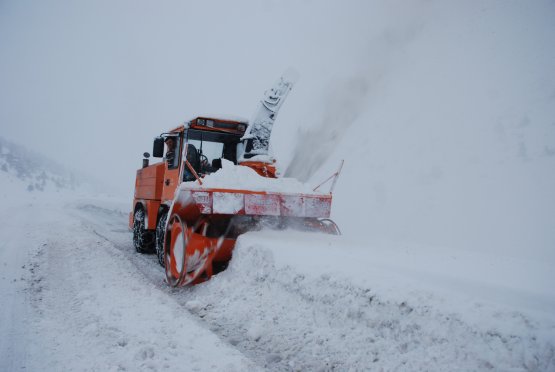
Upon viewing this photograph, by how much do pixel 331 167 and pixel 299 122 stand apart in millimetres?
5877

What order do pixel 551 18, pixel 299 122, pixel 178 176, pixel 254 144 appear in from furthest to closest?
pixel 299 122, pixel 551 18, pixel 254 144, pixel 178 176

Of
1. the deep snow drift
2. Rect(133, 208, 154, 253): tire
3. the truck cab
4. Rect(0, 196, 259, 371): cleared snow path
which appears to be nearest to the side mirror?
the truck cab

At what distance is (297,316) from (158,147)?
4.83 m

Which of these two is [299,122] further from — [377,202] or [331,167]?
[377,202]

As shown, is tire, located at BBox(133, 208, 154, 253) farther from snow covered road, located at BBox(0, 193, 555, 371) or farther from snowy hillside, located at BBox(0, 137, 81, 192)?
snowy hillside, located at BBox(0, 137, 81, 192)

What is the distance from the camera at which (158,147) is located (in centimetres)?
681

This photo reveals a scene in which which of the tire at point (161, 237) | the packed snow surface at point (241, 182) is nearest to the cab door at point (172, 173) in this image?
the tire at point (161, 237)

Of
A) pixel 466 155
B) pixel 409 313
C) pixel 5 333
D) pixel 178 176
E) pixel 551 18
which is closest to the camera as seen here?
pixel 409 313

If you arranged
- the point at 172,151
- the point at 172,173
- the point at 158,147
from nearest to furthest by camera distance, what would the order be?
the point at 172,173
the point at 172,151
the point at 158,147

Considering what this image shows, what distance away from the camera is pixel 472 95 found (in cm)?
967

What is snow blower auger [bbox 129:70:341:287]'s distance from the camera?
15.5 ft

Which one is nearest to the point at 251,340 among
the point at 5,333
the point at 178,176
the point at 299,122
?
the point at 5,333

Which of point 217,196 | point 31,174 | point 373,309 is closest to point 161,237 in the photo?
point 217,196

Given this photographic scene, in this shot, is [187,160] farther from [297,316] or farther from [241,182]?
[297,316]
